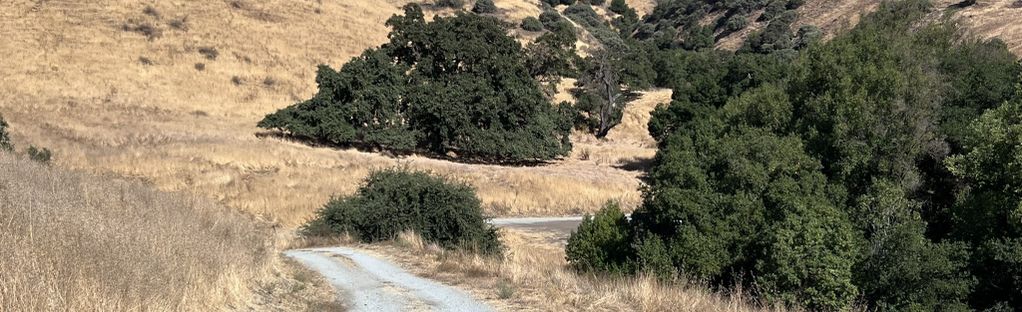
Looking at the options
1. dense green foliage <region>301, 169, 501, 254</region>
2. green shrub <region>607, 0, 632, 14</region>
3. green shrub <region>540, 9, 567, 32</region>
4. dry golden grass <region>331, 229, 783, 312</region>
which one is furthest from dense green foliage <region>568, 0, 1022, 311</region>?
green shrub <region>607, 0, 632, 14</region>

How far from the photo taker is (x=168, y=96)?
164ft

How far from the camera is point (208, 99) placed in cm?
5091

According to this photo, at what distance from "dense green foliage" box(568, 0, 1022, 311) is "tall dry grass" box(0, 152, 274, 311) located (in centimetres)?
921

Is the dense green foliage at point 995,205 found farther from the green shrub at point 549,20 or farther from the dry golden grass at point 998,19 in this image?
the green shrub at point 549,20

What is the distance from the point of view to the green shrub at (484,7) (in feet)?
315

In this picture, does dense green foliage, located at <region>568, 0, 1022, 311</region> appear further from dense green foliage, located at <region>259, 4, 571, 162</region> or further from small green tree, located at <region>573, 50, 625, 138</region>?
small green tree, located at <region>573, 50, 625, 138</region>

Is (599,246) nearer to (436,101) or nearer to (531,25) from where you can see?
(436,101)

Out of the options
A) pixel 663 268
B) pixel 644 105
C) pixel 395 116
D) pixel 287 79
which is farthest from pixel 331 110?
pixel 644 105

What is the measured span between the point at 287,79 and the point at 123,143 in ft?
76.8

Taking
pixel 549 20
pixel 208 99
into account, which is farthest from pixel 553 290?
pixel 549 20

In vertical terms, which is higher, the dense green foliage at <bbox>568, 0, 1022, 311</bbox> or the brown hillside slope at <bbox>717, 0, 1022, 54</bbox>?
the brown hillside slope at <bbox>717, 0, 1022, 54</bbox>

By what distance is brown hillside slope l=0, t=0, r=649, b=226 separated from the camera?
30.8m

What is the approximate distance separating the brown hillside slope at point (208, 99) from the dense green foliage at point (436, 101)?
9.60 ft

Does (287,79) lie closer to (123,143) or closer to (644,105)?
(123,143)
